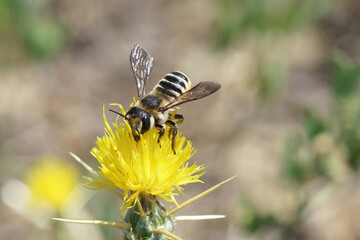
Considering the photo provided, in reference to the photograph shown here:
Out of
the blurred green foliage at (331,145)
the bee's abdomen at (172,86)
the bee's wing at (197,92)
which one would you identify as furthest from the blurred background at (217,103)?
the bee's wing at (197,92)

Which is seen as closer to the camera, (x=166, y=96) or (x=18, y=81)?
(x=166, y=96)

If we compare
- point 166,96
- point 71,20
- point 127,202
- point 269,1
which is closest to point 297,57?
point 269,1

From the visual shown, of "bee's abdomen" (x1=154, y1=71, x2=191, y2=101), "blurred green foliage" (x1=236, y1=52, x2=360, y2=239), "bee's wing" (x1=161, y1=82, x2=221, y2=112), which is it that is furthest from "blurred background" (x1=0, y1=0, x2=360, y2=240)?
"bee's wing" (x1=161, y1=82, x2=221, y2=112)

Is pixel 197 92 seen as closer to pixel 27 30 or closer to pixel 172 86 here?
pixel 172 86

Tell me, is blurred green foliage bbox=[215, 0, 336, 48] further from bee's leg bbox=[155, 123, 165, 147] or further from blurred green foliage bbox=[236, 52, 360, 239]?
bee's leg bbox=[155, 123, 165, 147]

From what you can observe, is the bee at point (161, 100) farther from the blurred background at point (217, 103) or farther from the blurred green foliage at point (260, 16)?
the blurred green foliage at point (260, 16)

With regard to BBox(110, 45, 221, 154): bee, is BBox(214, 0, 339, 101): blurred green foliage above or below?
below

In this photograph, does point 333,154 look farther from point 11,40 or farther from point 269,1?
point 11,40

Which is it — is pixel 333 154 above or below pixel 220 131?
above
